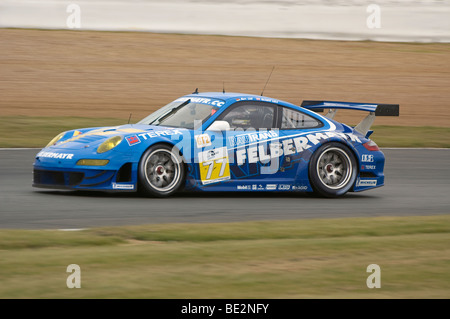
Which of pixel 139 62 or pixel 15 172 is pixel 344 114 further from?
pixel 15 172

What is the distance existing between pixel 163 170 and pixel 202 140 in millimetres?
591

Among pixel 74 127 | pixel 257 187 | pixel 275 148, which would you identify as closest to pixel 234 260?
pixel 257 187

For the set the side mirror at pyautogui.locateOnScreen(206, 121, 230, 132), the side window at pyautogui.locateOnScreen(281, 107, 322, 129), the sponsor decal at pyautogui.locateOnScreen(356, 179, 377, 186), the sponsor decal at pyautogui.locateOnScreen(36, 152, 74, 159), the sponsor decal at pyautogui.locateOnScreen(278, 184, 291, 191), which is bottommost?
the sponsor decal at pyautogui.locateOnScreen(278, 184, 291, 191)

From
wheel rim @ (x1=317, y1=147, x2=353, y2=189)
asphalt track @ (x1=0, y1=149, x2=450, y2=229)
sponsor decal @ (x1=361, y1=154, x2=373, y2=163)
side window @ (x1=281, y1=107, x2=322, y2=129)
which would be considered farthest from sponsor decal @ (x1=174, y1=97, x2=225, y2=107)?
sponsor decal @ (x1=361, y1=154, x2=373, y2=163)

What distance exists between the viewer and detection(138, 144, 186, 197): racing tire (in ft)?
33.0

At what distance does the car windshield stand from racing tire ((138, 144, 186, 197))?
1.85 feet

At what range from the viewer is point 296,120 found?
11.0 meters

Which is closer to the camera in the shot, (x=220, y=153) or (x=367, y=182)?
(x=220, y=153)

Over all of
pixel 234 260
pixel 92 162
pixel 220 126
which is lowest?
pixel 234 260

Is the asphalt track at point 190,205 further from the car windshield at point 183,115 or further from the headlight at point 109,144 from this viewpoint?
the car windshield at point 183,115

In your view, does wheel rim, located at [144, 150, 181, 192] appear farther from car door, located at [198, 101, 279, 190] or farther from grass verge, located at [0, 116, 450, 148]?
grass verge, located at [0, 116, 450, 148]

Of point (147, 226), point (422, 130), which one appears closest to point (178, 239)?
point (147, 226)

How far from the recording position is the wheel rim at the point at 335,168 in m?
11.0

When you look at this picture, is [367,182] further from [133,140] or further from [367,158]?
[133,140]
